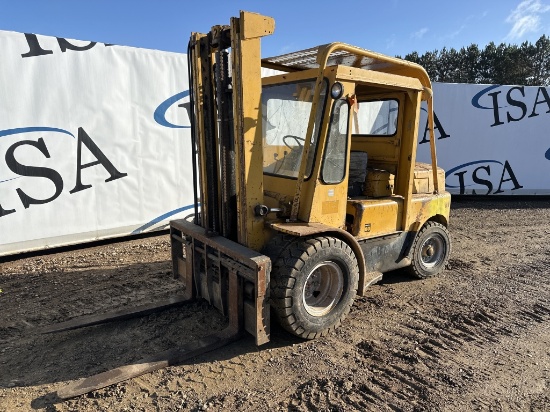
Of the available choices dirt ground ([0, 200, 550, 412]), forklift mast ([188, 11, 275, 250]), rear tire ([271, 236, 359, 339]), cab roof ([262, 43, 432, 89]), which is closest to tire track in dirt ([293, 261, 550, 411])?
dirt ground ([0, 200, 550, 412])

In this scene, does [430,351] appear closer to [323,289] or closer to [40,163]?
[323,289]

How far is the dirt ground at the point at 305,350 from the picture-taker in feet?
10.2

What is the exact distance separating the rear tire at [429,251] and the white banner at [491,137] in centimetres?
618

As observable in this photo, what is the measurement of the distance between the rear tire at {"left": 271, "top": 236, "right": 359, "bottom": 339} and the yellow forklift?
0.4 inches

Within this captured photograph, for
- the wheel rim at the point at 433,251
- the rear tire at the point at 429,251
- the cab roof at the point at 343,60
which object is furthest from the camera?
the wheel rim at the point at 433,251

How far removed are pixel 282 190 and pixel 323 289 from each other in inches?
42.8

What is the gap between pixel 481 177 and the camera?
11.6 metres

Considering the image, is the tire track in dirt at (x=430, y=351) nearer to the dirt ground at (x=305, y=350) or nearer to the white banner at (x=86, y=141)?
the dirt ground at (x=305, y=350)

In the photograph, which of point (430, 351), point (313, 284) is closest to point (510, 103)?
point (430, 351)

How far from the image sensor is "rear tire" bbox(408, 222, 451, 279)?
534 centimetres

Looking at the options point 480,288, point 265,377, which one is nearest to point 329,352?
point 265,377

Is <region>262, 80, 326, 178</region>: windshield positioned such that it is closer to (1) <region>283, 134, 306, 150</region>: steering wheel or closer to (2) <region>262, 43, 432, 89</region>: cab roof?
(1) <region>283, 134, 306, 150</region>: steering wheel

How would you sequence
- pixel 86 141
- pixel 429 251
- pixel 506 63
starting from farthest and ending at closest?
1. pixel 506 63
2. pixel 86 141
3. pixel 429 251

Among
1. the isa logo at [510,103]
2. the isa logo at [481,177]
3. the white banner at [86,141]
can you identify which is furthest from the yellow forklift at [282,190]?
the isa logo at [510,103]
